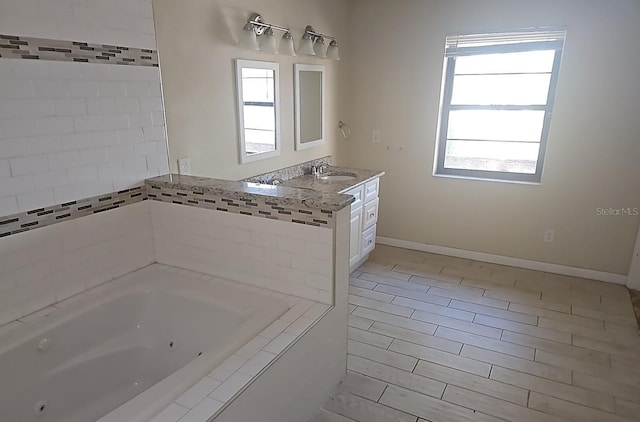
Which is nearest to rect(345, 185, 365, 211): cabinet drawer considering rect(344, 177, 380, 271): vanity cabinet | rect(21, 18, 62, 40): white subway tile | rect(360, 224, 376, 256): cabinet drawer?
rect(344, 177, 380, 271): vanity cabinet

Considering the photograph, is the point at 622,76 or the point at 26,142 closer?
the point at 26,142

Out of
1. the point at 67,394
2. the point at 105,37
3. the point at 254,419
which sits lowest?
the point at 67,394

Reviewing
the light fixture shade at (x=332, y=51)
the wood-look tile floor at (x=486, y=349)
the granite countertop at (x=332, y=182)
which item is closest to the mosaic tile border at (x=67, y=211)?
the granite countertop at (x=332, y=182)

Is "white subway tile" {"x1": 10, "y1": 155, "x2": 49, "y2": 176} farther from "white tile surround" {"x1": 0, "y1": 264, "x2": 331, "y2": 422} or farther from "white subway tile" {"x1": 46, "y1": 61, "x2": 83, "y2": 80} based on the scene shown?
"white tile surround" {"x1": 0, "y1": 264, "x2": 331, "y2": 422}

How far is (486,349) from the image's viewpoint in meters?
2.65

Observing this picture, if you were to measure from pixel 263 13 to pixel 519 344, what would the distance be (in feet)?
9.40

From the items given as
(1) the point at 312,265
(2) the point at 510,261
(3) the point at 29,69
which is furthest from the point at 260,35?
(2) the point at 510,261

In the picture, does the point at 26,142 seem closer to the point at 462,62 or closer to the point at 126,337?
the point at 126,337

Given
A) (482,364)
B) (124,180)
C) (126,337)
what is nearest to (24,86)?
(124,180)

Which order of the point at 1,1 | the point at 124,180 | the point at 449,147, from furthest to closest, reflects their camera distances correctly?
the point at 449,147
the point at 124,180
the point at 1,1

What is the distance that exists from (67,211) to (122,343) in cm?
71

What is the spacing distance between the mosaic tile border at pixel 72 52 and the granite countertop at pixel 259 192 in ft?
2.14

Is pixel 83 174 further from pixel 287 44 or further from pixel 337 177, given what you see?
pixel 337 177

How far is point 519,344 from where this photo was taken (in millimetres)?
2703
